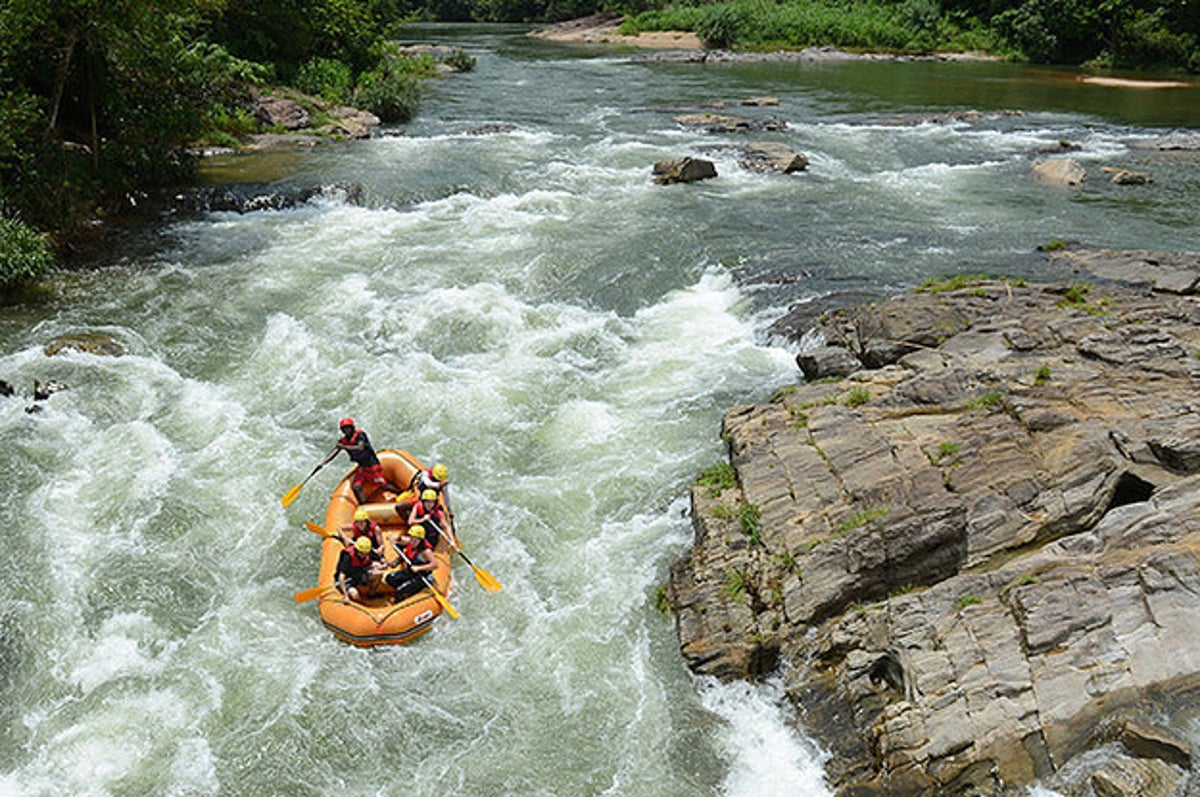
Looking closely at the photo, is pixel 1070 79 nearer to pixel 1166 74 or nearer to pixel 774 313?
pixel 1166 74

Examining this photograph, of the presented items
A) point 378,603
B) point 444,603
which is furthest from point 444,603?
point 378,603

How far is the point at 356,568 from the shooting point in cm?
994

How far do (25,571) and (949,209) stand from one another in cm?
2045

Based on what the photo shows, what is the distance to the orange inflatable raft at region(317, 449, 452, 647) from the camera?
30.8 ft

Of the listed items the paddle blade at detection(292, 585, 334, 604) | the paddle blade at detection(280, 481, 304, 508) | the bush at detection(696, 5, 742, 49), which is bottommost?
the paddle blade at detection(292, 585, 334, 604)

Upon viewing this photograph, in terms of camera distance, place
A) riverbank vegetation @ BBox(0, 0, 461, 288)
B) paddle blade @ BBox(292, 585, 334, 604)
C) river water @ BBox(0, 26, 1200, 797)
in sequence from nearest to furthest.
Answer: river water @ BBox(0, 26, 1200, 797)
paddle blade @ BBox(292, 585, 334, 604)
riverbank vegetation @ BBox(0, 0, 461, 288)

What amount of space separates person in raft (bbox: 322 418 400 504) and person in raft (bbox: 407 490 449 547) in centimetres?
110

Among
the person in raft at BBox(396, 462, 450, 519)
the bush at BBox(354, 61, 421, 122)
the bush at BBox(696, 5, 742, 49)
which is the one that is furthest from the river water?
the bush at BBox(696, 5, 742, 49)

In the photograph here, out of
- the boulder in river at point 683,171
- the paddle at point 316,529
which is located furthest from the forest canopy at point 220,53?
the boulder in river at point 683,171

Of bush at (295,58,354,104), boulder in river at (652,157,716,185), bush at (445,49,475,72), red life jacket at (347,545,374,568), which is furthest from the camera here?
bush at (445,49,475,72)

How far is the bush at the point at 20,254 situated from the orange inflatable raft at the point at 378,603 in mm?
8978

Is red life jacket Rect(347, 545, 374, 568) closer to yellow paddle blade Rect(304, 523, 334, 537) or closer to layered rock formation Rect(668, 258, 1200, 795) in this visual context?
yellow paddle blade Rect(304, 523, 334, 537)

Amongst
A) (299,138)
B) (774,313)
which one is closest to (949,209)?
(774,313)

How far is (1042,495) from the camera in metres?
8.99
